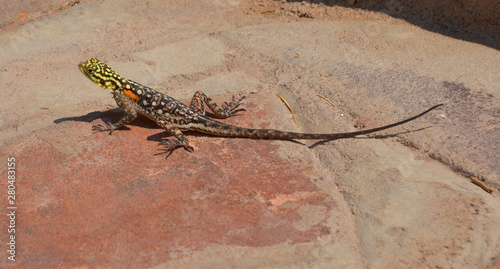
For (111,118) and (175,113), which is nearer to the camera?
(175,113)

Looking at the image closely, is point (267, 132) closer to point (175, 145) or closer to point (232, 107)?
point (232, 107)

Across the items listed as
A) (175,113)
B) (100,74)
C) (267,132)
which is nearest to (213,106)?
(175,113)

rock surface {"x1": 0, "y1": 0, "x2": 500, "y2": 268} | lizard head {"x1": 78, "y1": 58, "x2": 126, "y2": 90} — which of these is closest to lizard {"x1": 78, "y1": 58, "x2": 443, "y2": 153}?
lizard head {"x1": 78, "y1": 58, "x2": 126, "y2": 90}

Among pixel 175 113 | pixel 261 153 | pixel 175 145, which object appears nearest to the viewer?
pixel 261 153

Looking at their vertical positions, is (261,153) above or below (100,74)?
below

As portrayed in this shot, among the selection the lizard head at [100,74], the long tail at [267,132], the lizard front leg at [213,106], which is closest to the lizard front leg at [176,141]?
the long tail at [267,132]

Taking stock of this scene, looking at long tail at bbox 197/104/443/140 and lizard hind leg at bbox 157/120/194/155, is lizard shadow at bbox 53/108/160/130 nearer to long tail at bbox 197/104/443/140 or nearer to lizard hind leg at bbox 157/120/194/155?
→ lizard hind leg at bbox 157/120/194/155
